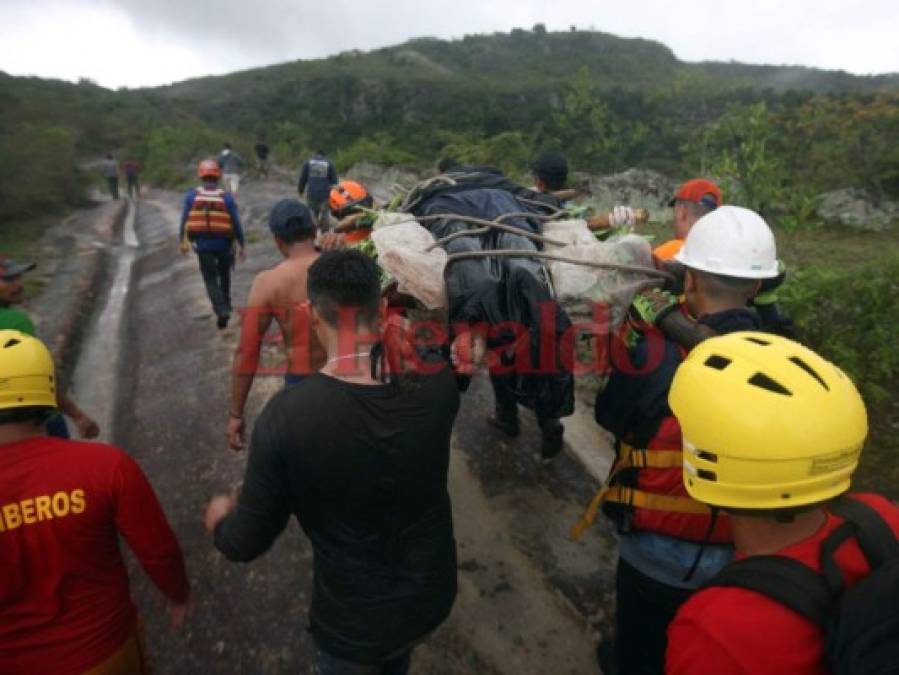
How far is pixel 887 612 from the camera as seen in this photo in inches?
35.7

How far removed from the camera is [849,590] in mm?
988

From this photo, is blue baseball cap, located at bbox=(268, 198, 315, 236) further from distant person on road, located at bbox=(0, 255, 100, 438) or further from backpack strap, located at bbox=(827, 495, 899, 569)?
backpack strap, located at bbox=(827, 495, 899, 569)

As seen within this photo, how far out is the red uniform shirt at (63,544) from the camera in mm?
1735

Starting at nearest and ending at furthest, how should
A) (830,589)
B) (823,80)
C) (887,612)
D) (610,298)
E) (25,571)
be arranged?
(887,612), (830,589), (25,571), (610,298), (823,80)

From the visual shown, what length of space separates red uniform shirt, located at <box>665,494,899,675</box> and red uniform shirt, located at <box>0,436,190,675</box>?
1.72m

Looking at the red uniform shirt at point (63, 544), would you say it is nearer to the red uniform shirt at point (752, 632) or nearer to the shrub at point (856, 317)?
the red uniform shirt at point (752, 632)

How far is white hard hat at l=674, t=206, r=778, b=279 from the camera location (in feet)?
6.53

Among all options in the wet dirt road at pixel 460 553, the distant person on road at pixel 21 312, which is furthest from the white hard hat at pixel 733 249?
the distant person on road at pixel 21 312

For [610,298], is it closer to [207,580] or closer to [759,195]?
[207,580]

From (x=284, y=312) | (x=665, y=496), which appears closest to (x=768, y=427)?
(x=665, y=496)

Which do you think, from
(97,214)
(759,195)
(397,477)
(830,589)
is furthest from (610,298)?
(97,214)

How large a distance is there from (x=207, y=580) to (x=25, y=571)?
1.73 meters

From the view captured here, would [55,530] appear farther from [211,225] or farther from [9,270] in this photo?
[211,225]

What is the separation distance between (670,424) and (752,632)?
96cm
